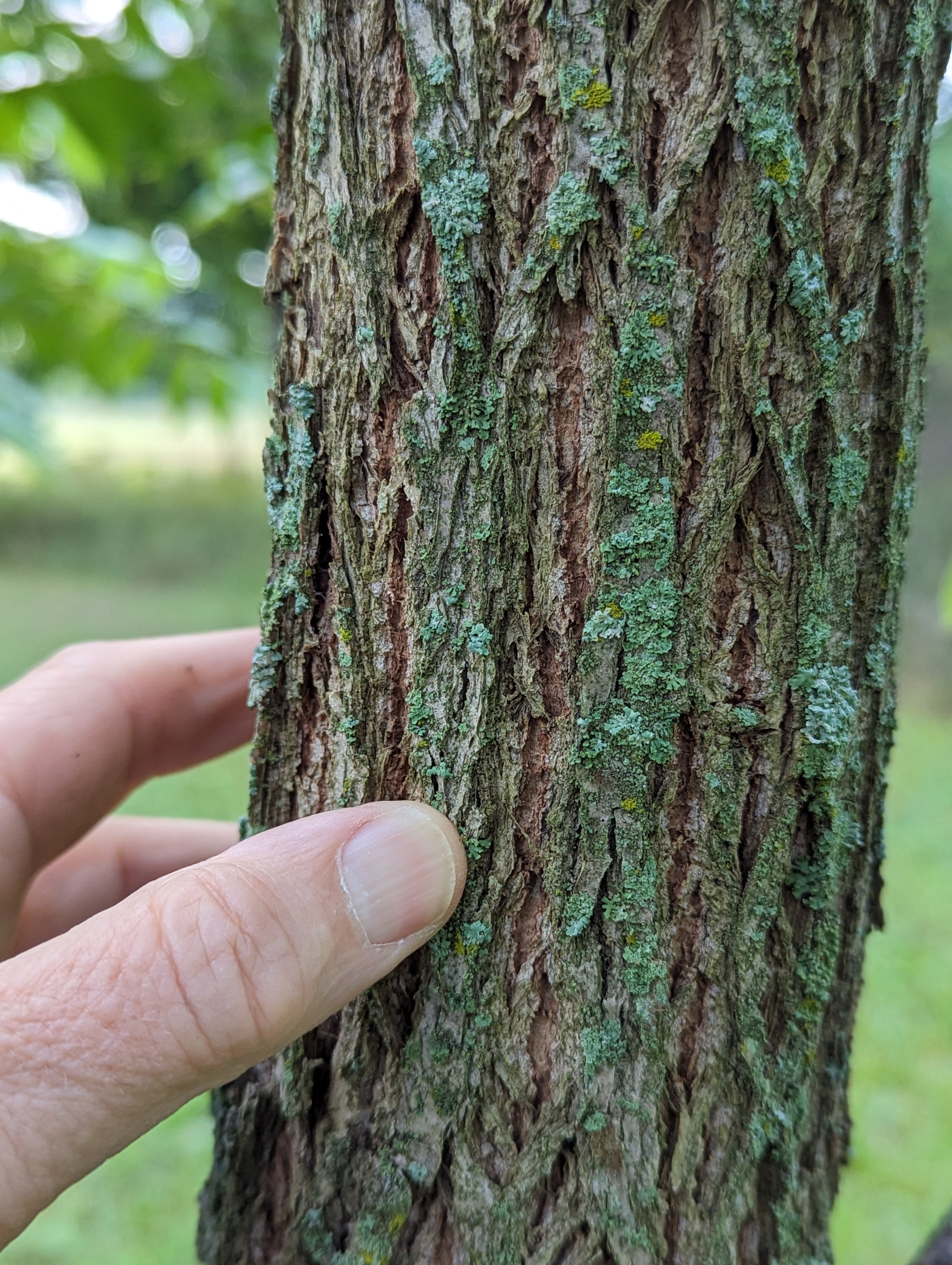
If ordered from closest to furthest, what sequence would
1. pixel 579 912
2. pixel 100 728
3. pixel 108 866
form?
pixel 579 912
pixel 100 728
pixel 108 866

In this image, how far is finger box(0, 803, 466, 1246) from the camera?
0.80 metres

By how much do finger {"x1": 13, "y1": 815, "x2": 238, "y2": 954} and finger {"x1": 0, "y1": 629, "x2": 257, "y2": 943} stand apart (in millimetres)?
131

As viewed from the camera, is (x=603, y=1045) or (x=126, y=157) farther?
(x=126, y=157)

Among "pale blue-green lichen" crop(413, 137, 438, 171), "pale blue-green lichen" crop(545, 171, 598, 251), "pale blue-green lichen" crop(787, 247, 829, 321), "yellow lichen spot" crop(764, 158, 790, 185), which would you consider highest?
"pale blue-green lichen" crop(413, 137, 438, 171)

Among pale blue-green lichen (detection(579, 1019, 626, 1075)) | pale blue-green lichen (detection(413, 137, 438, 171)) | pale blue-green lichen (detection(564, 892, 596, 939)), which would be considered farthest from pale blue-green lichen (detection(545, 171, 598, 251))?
pale blue-green lichen (detection(579, 1019, 626, 1075))

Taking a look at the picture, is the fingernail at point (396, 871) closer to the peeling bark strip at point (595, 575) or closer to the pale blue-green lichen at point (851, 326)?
the peeling bark strip at point (595, 575)

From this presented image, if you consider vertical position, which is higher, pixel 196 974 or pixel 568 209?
pixel 568 209

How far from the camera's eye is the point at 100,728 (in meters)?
1.47

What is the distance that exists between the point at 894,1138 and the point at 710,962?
2.28 metres

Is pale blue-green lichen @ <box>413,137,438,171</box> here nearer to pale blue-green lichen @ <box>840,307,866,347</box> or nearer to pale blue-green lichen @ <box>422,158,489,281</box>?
pale blue-green lichen @ <box>422,158,489,281</box>

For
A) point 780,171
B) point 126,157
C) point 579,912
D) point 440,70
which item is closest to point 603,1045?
point 579,912

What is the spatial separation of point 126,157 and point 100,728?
152 centimetres

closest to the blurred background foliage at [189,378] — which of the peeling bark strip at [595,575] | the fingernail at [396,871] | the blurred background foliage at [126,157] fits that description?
the blurred background foliage at [126,157]

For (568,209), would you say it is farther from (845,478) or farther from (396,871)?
(396,871)
